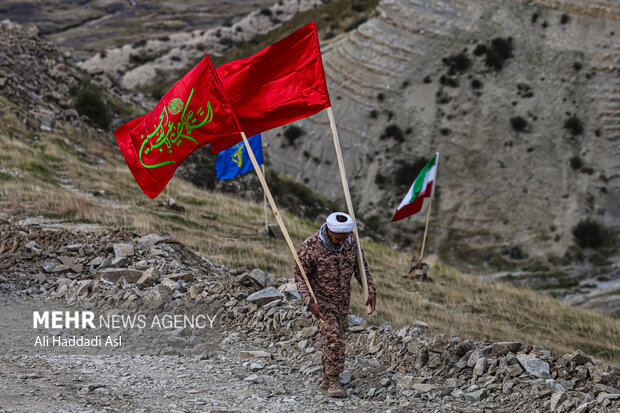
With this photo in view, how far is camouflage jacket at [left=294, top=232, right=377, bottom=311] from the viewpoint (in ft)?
18.7

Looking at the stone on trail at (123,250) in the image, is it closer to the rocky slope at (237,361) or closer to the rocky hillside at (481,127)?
the rocky slope at (237,361)

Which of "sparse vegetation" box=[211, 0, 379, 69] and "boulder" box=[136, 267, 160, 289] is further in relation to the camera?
"sparse vegetation" box=[211, 0, 379, 69]

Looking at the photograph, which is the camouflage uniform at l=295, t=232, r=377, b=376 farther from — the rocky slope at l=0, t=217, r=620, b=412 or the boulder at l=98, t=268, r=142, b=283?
the boulder at l=98, t=268, r=142, b=283

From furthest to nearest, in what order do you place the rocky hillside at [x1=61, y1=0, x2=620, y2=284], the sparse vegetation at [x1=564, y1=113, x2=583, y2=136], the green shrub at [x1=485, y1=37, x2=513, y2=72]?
the green shrub at [x1=485, y1=37, x2=513, y2=72]
the sparse vegetation at [x1=564, y1=113, x2=583, y2=136]
the rocky hillside at [x1=61, y1=0, x2=620, y2=284]

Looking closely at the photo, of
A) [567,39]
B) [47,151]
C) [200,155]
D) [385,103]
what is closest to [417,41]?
[385,103]

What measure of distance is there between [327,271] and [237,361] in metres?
1.81

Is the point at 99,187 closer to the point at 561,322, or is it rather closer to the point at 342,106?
the point at 561,322

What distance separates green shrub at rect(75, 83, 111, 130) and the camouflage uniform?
76.3 ft

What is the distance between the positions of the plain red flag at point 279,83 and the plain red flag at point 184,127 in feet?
1.18

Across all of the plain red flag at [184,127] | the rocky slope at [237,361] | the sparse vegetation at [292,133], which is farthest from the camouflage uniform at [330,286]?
the sparse vegetation at [292,133]

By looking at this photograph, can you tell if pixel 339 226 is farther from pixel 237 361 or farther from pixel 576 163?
pixel 576 163

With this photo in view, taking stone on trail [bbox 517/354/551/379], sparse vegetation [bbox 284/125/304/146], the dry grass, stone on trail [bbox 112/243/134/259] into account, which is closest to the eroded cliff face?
sparse vegetation [bbox 284/125/304/146]

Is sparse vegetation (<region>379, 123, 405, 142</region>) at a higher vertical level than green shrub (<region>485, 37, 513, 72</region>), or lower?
lower

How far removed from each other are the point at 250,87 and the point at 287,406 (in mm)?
3617
